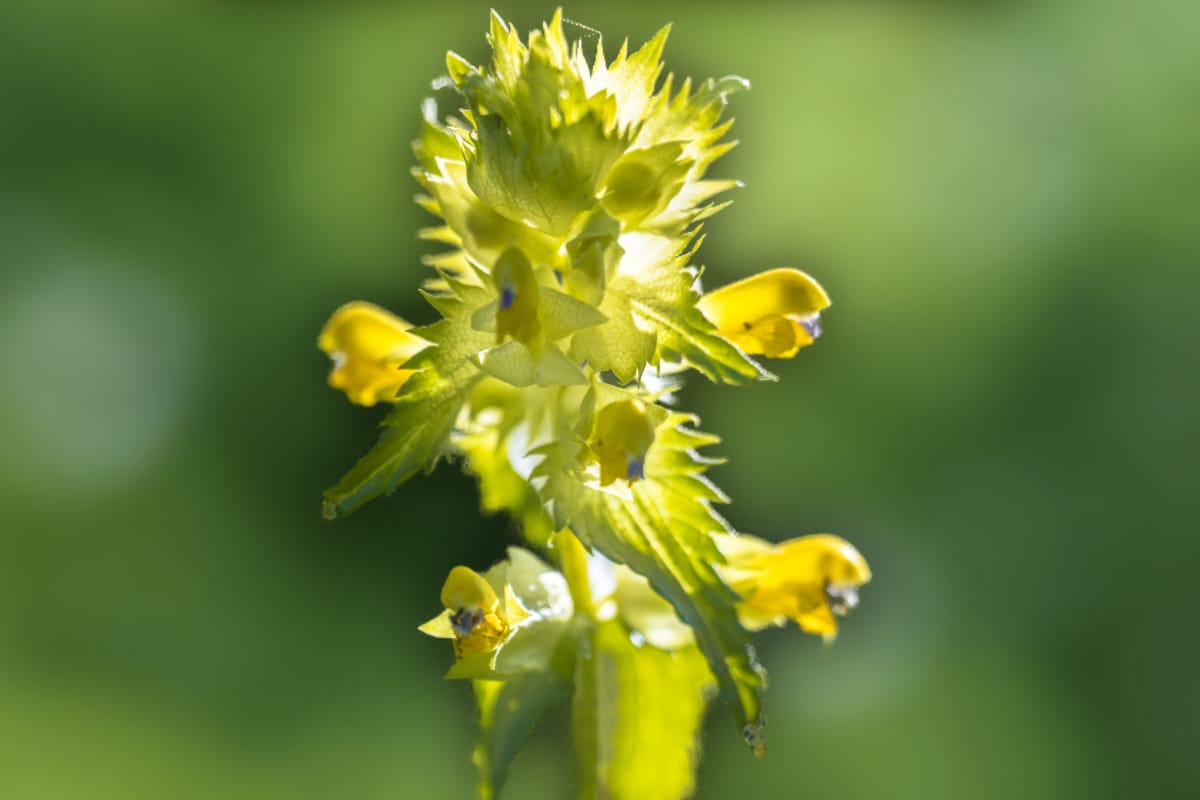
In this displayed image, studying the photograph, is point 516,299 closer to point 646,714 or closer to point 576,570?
point 576,570

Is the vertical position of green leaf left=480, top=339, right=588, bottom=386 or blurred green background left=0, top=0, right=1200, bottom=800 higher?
green leaf left=480, top=339, right=588, bottom=386

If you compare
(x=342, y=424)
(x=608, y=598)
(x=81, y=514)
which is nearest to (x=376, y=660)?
(x=342, y=424)

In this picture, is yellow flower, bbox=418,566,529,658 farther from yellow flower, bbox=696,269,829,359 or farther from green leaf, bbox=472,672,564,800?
yellow flower, bbox=696,269,829,359

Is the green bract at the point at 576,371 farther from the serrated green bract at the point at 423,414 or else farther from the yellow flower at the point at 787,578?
the yellow flower at the point at 787,578

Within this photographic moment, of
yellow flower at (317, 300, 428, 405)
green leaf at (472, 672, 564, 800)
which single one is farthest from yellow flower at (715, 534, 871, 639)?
yellow flower at (317, 300, 428, 405)

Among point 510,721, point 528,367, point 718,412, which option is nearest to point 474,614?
point 510,721

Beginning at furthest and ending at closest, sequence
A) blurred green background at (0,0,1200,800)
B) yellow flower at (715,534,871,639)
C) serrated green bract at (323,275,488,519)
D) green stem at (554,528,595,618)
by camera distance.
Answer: blurred green background at (0,0,1200,800) < yellow flower at (715,534,871,639) < green stem at (554,528,595,618) < serrated green bract at (323,275,488,519)
